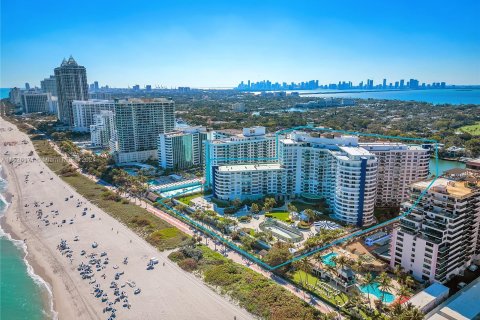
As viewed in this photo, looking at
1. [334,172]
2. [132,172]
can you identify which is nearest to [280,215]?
[334,172]

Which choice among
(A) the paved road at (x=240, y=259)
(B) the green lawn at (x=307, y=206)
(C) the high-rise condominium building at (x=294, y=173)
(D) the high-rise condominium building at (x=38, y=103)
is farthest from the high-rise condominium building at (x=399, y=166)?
(D) the high-rise condominium building at (x=38, y=103)

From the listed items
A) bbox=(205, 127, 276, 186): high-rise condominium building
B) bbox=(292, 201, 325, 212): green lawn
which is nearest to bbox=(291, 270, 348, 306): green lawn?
bbox=(292, 201, 325, 212): green lawn

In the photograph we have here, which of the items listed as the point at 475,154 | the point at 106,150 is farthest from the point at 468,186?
the point at 106,150

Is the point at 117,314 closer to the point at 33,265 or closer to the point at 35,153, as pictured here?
the point at 33,265

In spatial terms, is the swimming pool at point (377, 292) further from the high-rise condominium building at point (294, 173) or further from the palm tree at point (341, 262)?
the high-rise condominium building at point (294, 173)

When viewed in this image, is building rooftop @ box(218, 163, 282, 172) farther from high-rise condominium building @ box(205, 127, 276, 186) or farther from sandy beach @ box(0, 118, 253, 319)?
sandy beach @ box(0, 118, 253, 319)
